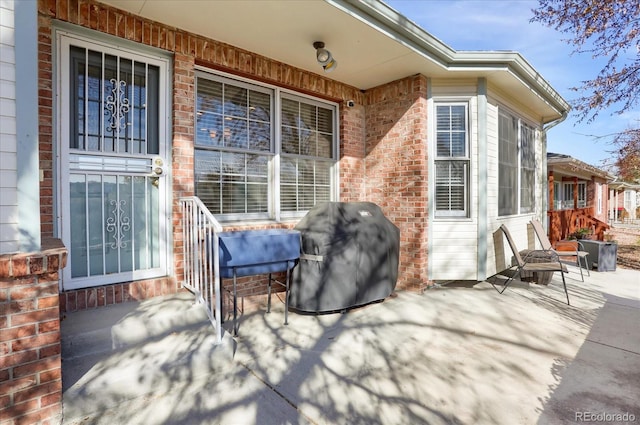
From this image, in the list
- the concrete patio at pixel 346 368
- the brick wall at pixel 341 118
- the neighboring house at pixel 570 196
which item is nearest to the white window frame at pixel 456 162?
the brick wall at pixel 341 118

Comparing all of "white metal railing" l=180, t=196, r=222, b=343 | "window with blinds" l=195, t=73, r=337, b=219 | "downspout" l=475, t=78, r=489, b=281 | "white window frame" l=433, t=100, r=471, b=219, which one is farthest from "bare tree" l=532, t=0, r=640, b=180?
"white metal railing" l=180, t=196, r=222, b=343

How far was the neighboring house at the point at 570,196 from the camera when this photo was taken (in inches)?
380

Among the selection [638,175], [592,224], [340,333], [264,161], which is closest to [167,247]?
[264,161]

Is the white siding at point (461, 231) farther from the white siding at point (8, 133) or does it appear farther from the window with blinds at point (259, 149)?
the white siding at point (8, 133)

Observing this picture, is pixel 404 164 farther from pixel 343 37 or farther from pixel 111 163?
pixel 111 163

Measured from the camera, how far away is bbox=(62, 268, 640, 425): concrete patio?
2047 millimetres

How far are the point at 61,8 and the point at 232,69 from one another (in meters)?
1.61

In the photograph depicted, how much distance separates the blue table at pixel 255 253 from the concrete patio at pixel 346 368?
1.73 feet

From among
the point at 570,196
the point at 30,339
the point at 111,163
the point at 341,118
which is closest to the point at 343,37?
the point at 341,118

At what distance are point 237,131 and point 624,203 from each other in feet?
118

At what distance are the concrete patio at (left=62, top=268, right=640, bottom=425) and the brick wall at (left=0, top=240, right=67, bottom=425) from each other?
17 centimetres

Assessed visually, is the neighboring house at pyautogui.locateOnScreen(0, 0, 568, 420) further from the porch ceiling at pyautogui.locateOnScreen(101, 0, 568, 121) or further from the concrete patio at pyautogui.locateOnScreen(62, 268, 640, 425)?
the concrete patio at pyautogui.locateOnScreen(62, 268, 640, 425)

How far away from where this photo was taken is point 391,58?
13.7ft

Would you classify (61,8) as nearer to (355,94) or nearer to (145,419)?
(145,419)
